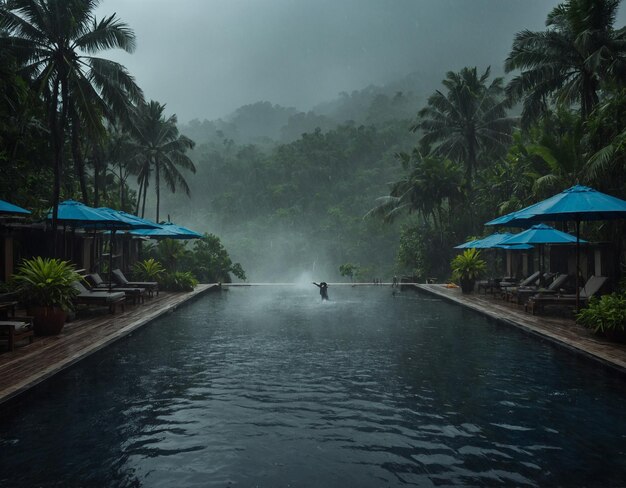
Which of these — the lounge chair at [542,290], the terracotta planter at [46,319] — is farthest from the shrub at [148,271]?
the lounge chair at [542,290]

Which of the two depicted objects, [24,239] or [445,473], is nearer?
[445,473]

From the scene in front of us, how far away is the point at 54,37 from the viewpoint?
15477 millimetres

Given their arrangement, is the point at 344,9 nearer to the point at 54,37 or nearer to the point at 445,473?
the point at 54,37

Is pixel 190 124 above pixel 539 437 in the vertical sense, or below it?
above

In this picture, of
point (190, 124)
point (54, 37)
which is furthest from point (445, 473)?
point (190, 124)

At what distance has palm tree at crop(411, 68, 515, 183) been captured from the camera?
102ft

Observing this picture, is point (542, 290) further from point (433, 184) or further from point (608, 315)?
point (433, 184)

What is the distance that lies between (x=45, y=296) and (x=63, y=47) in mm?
9884

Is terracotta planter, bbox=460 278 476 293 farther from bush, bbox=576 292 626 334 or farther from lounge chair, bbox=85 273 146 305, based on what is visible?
lounge chair, bbox=85 273 146 305

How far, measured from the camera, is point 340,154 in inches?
2486

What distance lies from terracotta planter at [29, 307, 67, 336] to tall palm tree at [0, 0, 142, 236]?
5692 mm

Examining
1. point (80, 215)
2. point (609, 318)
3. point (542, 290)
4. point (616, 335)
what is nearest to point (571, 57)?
point (542, 290)

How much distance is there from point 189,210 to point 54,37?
60122 millimetres

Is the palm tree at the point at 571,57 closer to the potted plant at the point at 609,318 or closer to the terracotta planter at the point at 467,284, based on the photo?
the terracotta planter at the point at 467,284
